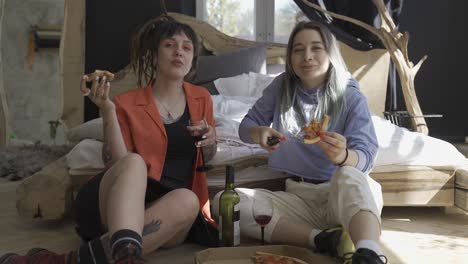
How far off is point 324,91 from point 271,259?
714 mm

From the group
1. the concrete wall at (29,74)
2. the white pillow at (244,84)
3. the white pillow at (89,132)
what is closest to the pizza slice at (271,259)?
the white pillow at (89,132)

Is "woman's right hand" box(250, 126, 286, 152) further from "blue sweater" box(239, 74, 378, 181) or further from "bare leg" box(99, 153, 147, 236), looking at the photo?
"bare leg" box(99, 153, 147, 236)

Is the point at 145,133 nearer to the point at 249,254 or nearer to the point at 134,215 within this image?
the point at 134,215

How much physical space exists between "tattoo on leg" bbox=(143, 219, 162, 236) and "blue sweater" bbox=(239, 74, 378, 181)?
572 millimetres

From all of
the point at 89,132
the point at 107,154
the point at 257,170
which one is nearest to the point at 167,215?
the point at 107,154

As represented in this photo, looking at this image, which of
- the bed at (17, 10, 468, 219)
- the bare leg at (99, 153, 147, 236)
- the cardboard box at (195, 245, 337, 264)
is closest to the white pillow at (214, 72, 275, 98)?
the bed at (17, 10, 468, 219)

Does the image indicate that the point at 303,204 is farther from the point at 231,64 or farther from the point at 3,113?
the point at 3,113

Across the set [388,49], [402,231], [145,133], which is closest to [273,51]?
[388,49]

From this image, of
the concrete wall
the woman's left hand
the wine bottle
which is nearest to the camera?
the woman's left hand

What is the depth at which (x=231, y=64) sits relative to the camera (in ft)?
12.2

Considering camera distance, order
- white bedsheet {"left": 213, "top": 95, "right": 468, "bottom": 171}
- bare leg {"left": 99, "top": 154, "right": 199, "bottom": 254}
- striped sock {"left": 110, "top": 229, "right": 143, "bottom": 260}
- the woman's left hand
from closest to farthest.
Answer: striped sock {"left": 110, "top": 229, "right": 143, "bottom": 260}
bare leg {"left": 99, "top": 154, "right": 199, "bottom": 254}
the woman's left hand
white bedsheet {"left": 213, "top": 95, "right": 468, "bottom": 171}

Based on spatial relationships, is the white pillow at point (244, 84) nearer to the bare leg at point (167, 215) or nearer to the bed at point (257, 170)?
the bed at point (257, 170)

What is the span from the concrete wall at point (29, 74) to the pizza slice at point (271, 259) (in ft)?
10.9

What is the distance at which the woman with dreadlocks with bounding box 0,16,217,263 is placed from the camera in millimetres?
Answer: 1626
